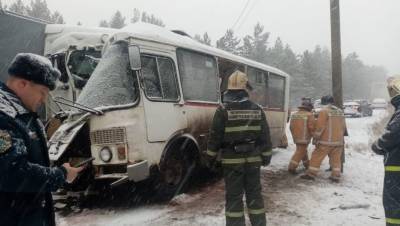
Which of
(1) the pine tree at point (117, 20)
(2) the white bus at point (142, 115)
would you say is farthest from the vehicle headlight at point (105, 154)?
(1) the pine tree at point (117, 20)

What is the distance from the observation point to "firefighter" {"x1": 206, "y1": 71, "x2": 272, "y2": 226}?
504cm

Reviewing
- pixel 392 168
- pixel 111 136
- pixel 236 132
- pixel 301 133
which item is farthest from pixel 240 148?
Answer: pixel 301 133

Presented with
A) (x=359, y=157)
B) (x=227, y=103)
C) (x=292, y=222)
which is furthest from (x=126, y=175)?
(x=359, y=157)

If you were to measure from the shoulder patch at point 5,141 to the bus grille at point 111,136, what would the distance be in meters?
3.86

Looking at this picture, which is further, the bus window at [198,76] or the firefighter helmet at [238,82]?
the bus window at [198,76]

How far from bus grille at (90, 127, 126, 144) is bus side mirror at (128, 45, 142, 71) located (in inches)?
34.7

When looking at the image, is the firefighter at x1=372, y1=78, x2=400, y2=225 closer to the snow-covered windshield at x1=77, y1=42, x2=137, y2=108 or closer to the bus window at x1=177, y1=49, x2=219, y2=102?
the snow-covered windshield at x1=77, y1=42, x2=137, y2=108

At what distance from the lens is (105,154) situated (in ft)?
20.2

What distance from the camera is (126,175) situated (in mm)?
6051

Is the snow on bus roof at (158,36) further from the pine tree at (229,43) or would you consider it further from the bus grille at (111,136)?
the pine tree at (229,43)

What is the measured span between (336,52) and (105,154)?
254 inches

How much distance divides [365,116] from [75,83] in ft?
98.9

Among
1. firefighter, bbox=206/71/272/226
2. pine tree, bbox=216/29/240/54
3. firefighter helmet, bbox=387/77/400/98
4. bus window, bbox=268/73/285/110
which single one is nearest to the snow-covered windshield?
firefighter, bbox=206/71/272/226

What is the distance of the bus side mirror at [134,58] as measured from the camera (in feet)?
20.0
